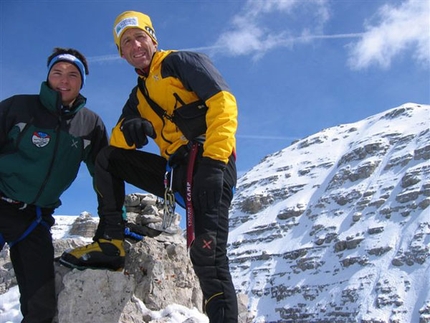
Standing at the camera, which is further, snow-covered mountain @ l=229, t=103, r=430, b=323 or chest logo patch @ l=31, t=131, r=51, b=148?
snow-covered mountain @ l=229, t=103, r=430, b=323

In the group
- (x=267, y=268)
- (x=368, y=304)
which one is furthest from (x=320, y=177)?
(x=368, y=304)

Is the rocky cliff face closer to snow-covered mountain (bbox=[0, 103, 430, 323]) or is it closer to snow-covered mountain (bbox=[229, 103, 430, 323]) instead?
snow-covered mountain (bbox=[0, 103, 430, 323])

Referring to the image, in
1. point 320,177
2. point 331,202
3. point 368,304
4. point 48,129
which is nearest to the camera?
point 48,129

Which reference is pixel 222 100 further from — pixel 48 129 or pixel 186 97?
pixel 48 129

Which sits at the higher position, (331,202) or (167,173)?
(331,202)

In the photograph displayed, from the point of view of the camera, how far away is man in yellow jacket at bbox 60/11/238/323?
4.57 metres

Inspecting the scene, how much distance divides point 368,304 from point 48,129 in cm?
10971

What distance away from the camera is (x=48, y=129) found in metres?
5.64

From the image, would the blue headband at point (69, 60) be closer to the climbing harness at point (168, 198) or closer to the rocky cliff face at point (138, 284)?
the climbing harness at point (168, 198)

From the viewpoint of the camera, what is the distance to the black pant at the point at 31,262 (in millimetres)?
5391

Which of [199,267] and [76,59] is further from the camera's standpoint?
Answer: [76,59]

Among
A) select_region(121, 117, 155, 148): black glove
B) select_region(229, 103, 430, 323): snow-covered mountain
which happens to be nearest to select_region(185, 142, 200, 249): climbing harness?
select_region(121, 117, 155, 148): black glove

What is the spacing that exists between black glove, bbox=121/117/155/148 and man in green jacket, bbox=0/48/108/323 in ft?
3.18

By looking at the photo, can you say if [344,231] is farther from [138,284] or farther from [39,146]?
[39,146]
